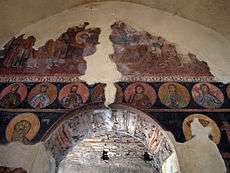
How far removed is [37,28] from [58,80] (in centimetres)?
160

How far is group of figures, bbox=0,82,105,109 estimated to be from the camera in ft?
16.0

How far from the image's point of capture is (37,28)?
20.1 ft

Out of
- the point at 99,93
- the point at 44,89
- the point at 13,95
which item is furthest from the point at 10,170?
the point at 99,93

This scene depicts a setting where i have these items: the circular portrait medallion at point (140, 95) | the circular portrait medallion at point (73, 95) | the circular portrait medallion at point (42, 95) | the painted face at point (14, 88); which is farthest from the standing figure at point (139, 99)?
the painted face at point (14, 88)

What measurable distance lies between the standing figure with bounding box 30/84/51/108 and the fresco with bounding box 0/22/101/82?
31cm

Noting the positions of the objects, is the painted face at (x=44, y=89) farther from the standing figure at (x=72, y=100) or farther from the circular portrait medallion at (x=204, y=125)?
the circular portrait medallion at (x=204, y=125)

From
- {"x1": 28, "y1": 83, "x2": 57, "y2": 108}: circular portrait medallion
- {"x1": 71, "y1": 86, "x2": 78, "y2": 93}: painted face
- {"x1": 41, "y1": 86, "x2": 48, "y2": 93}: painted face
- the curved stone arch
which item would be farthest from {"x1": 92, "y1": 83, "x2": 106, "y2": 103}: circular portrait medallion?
{"x1": 41, "y1": 86, "x2": 48, "y2": 93}: painted face

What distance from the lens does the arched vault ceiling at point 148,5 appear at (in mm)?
5598

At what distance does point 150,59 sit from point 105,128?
1613 millimetres

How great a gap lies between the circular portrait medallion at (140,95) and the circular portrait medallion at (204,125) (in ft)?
2.20

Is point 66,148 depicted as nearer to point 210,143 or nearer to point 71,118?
point 71,118

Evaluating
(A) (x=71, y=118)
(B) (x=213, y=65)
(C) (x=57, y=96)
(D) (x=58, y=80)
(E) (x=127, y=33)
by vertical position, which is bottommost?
(A) (x=71, y=118)

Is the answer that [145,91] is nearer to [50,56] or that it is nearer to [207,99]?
[207,99]

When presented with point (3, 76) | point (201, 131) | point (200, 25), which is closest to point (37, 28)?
point (3, 76)
